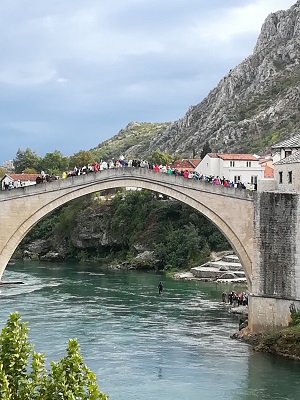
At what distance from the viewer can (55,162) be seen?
86.4m

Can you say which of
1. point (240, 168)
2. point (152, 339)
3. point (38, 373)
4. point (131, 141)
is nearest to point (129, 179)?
point (152, 339)

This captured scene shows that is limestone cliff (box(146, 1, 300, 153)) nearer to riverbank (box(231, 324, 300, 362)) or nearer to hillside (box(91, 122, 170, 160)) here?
hillside (box(91, 122, 170, 160))

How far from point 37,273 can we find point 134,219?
15.5m

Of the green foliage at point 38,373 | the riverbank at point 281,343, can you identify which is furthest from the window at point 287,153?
the green foliage at point 38,373

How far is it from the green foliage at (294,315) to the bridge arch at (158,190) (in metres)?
2.00

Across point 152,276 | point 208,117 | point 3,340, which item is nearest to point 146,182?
point 3,340

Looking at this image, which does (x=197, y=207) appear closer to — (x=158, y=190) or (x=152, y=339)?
(x=158, y=190)

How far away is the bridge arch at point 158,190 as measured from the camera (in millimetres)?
27359

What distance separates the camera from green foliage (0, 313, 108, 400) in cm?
1049

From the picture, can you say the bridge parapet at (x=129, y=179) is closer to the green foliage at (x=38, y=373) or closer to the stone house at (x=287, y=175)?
the stone house at (x=287, y=175)

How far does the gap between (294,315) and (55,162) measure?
62.9 meters

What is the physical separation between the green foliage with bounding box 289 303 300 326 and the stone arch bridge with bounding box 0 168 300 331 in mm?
199

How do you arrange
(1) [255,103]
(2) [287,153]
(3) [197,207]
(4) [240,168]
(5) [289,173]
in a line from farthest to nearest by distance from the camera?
1. (1) [255,103]
2. (4) [240,168]
3. (2) [287,153]
4. (3) [197,207]
5. (5) [289,173]

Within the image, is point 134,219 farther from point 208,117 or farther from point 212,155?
point 208,117
